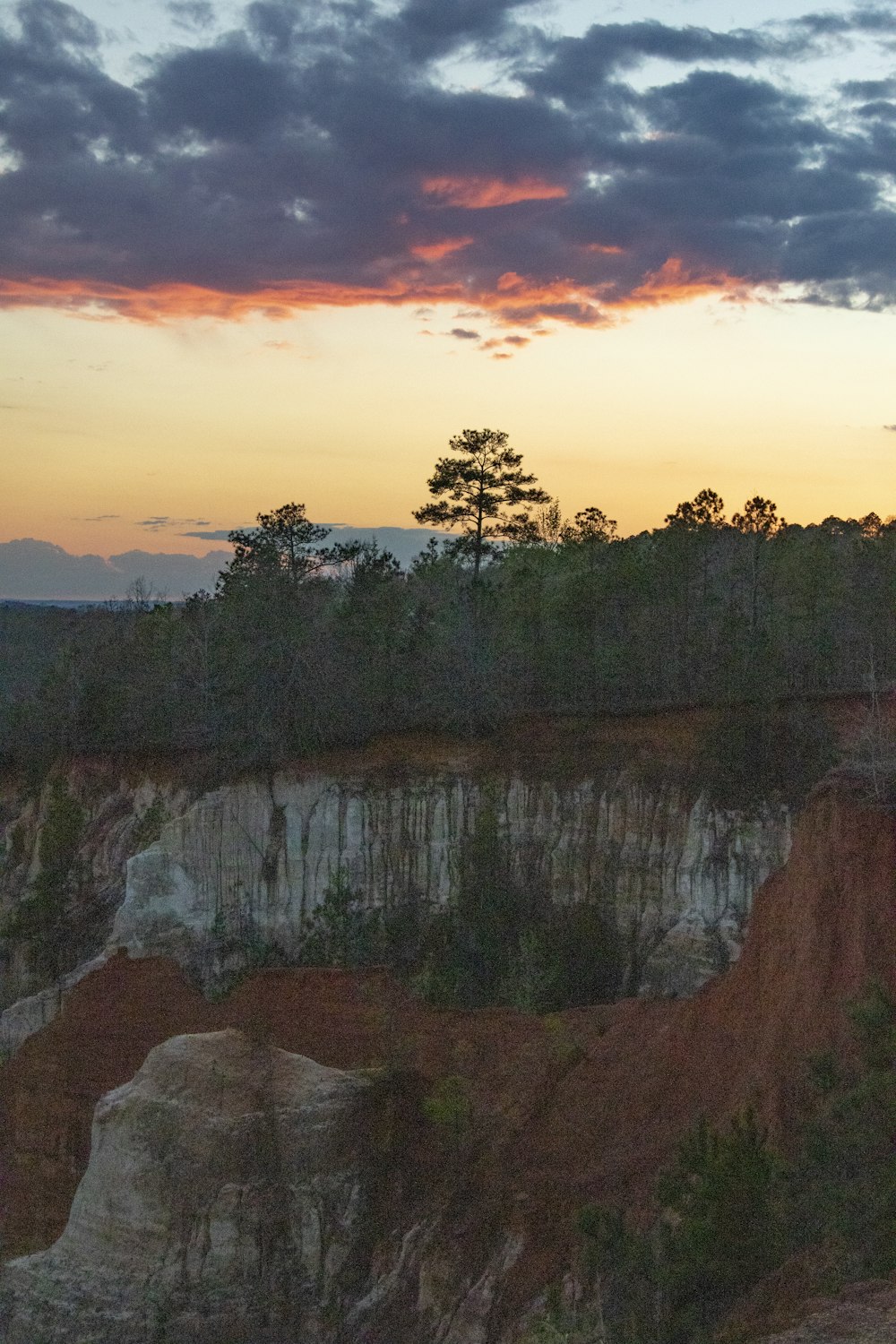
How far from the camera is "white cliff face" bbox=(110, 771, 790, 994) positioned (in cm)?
3434

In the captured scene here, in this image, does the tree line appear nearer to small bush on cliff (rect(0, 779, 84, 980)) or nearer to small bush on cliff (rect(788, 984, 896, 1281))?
small bush on cliff (rect(0, 779, 84, 980))

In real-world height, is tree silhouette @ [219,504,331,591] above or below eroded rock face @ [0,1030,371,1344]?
above

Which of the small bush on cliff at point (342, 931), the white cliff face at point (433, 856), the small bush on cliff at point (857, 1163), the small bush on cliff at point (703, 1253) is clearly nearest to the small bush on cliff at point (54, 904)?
the white cliff face at point (433, 856)

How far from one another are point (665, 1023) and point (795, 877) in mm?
4136

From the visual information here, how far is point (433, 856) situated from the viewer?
38.3m

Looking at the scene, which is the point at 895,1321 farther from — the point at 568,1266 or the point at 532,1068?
the point at 532,1068

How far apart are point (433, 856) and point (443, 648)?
7458 mm

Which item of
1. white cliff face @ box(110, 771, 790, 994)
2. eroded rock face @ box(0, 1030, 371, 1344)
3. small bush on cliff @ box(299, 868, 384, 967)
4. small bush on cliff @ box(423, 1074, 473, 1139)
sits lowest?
eroded rock face @ box(0, 1030, 371, 1344)

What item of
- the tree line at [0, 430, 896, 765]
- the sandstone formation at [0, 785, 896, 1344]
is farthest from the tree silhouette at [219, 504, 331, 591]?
the sandstone formation at [0, 785, 896, 1344]

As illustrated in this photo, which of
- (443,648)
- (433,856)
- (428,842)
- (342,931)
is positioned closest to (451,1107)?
(342,931)

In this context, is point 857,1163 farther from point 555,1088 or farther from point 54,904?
point 54,904

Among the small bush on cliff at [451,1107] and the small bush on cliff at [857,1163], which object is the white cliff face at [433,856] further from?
the small bush on cliff at [857,1163]

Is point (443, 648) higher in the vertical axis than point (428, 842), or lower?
higher

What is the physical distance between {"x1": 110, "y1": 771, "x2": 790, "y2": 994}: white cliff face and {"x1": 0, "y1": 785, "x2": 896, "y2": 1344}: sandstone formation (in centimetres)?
535
